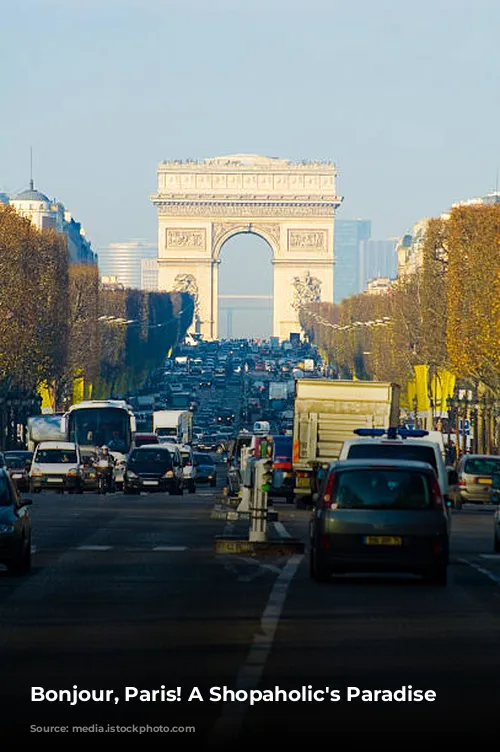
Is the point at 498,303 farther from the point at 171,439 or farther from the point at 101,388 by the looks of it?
the point at 101,388

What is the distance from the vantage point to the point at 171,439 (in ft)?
331

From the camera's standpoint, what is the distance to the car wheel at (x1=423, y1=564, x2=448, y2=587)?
83.5ft

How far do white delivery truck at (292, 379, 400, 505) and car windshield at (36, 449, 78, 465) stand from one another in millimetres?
16221

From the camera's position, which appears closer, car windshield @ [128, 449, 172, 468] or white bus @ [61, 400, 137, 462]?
car windshield @ [128, 449, 172, 468]

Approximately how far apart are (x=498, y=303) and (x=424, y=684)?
65272mm

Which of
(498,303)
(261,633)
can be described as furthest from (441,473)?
(498,303)

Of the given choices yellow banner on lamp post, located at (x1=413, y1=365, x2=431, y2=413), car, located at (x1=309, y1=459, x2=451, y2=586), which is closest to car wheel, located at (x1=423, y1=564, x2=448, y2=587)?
car, located at (x1=309, y1=459, x2=451, y2=586)

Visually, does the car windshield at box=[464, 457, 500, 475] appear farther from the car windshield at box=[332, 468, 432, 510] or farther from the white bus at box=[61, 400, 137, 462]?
the car windshield at box=[332, 468, 432, 510]

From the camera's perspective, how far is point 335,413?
5353cm

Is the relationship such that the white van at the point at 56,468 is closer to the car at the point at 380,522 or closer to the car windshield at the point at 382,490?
the car at the point at 380,522

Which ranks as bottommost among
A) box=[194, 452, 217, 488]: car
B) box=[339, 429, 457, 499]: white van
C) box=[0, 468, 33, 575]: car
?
box=[194, 452, 217, 488]: car

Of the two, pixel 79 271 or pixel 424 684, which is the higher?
pixel 79 271

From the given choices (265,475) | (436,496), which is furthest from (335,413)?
(436,496)

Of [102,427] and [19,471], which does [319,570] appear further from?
[102,427]
